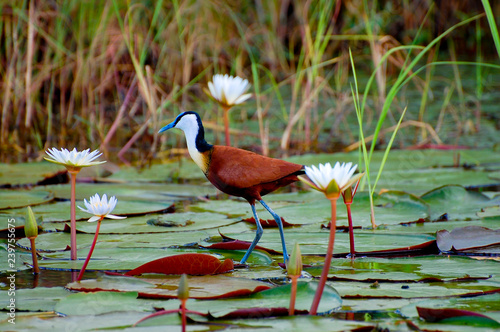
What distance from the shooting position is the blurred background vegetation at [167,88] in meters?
5.00

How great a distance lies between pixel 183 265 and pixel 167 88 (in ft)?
15.6

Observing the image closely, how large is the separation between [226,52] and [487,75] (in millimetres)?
3581

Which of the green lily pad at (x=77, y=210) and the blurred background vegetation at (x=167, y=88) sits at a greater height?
the blurred background vegetation at (x=167, y=88)

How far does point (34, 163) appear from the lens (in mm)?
4520

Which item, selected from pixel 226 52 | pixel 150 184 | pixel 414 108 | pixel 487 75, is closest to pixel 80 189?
pixel 150 184

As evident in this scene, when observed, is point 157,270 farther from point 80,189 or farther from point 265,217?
point 80,189

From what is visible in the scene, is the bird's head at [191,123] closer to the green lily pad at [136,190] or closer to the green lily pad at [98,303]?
the green lily pad at [98,303]

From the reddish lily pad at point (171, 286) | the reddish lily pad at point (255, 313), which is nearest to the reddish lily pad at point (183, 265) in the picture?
the reddish lily pad at point (171, 286)

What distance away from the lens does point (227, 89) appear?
3.32 m

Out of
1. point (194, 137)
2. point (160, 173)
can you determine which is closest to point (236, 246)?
point (194, 137)

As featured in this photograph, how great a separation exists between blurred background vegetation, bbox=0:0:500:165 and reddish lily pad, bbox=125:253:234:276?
2.44 metres

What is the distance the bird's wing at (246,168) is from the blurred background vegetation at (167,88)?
80.9 inches

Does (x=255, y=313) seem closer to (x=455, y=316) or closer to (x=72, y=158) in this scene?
(x=455, y=316)

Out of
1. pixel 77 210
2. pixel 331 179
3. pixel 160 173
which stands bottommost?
pixel 77 210
